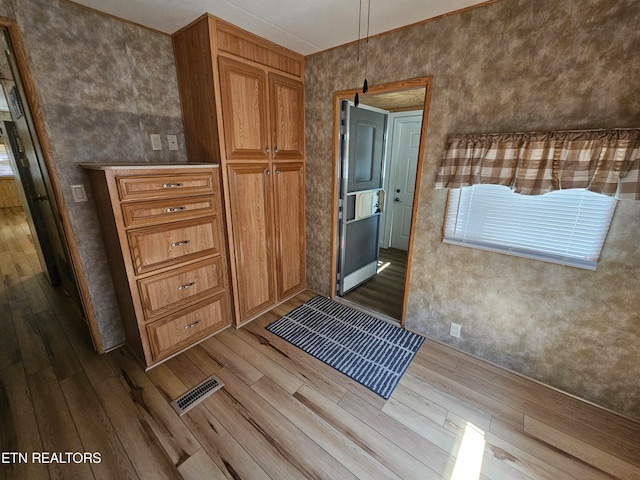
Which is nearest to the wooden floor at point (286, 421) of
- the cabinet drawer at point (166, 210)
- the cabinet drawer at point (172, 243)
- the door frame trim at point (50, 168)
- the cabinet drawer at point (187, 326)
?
the cabinet drawer at point (187, 326)

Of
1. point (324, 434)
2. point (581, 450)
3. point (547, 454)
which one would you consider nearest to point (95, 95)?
point (324, 434)

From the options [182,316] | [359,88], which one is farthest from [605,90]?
[182,316]

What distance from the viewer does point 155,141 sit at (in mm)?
2061

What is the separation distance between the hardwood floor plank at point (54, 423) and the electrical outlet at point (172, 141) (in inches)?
73.4

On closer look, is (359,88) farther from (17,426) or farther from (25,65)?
(17,426)

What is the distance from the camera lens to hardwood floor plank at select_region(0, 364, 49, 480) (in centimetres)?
128

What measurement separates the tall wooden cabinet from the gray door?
451 millimetres

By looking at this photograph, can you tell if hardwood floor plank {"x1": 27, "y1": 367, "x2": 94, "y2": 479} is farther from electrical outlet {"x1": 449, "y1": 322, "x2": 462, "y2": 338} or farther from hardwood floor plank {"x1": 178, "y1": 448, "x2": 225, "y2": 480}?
electrical outlet {"x1": 449, "y1": 322, "x2": 462, "y2": 338}

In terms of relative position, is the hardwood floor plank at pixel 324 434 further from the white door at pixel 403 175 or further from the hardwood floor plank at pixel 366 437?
the white door at pixel 403 175

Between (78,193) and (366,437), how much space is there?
7.92 feet

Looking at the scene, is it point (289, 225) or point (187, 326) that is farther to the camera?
point (289, 225)

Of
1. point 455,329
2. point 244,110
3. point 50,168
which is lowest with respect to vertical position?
point 455,329

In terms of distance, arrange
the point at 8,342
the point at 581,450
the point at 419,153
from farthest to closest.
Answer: the point at 8,342, the point at 419,153, the point at 581,450

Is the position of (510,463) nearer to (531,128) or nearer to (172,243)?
(531,128)
